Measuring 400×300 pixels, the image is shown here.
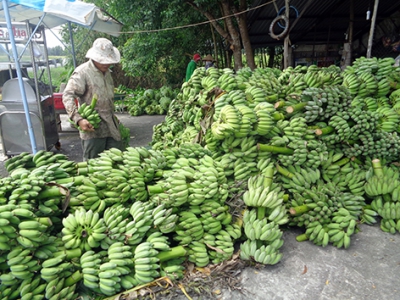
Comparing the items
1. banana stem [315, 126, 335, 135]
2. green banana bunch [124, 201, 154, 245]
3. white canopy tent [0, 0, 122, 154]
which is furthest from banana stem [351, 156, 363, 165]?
white canopy tent [0, 0, 122, 154]

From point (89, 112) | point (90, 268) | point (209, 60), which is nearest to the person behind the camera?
point (90, 268)

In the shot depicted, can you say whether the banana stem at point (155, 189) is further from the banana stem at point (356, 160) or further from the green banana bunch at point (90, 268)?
the banana stem at point (356, 160)

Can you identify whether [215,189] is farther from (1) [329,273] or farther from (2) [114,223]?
(1) [329,273]

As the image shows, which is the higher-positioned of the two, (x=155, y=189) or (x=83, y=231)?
(x=155, y=189)

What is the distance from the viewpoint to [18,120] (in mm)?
5926

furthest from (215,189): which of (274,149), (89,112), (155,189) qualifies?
(89,112)

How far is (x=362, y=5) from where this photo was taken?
10.2 m

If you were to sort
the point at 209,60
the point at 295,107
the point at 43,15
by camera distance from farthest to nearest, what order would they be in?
the point at 209,60 < the point at 43,15 < the point at 295,107

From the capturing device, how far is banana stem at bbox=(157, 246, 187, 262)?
229 centimetres

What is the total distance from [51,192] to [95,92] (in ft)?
7.35

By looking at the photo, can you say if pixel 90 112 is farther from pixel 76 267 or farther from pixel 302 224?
pixel 302 224

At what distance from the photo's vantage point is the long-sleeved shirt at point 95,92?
156 inches

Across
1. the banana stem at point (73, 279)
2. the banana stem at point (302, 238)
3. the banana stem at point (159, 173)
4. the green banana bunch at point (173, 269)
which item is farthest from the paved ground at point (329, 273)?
the banana stem at point (159, 173)

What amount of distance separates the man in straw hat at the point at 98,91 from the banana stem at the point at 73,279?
7.24ft
